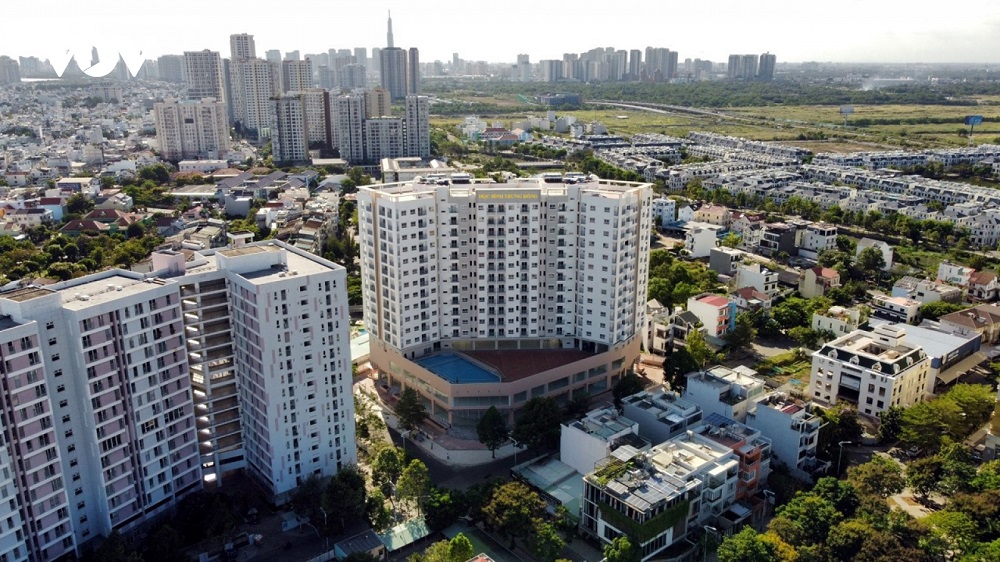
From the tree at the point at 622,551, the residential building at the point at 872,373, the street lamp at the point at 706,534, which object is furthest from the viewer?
the residential building at the point at 872,373

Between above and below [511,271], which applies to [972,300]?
below

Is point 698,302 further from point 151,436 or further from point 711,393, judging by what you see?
point 151,436

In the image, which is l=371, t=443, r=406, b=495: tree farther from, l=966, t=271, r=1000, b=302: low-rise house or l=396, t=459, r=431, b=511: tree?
l=966, t=271, r=1000, b=302: low-rise house

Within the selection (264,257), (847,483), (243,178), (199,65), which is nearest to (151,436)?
(264,257)

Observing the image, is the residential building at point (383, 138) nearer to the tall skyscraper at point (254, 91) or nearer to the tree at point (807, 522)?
the tall skyscraper at point (254, 91)

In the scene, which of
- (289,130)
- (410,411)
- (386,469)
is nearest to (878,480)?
(386,469)

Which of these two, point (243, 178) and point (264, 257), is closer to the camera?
point (264, 257)

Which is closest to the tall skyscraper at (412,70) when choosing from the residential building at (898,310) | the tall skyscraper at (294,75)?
the tall skyscraper at (294,75)
